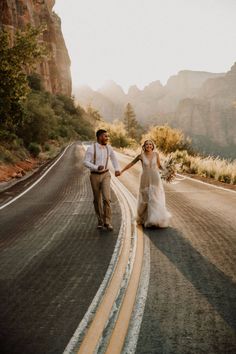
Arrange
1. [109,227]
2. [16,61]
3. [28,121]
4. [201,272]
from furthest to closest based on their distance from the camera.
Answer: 1. [28,121]
2. [16,61]
3. [109,227]
4. [201,272]

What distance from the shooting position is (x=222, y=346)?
3213 millimetres

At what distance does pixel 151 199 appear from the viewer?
843cm

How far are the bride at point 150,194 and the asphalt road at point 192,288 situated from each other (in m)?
0.34

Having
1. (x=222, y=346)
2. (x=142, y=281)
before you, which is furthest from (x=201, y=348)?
(x=142, y=281)

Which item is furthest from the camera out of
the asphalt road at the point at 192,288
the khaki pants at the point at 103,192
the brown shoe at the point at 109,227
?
the khaki pants at the point at 103,192

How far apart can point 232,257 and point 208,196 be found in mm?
7014

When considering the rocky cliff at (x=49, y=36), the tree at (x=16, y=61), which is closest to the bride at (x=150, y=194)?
the tree at (x=16, y=61)

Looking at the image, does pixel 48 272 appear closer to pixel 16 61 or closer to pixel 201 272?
pixel 201 272

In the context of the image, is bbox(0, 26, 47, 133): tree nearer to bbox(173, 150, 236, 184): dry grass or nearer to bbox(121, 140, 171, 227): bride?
bbox(173, 150, 236, 184): dry grass

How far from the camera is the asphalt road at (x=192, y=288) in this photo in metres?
3.34

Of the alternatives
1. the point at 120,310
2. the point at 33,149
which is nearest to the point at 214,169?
the point at 120,310

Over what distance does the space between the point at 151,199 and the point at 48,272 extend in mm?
3468

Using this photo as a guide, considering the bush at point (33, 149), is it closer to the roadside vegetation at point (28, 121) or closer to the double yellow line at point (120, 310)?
the roadside vegetation at point (28, 121)

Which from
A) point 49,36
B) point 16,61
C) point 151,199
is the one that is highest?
point 49,36
